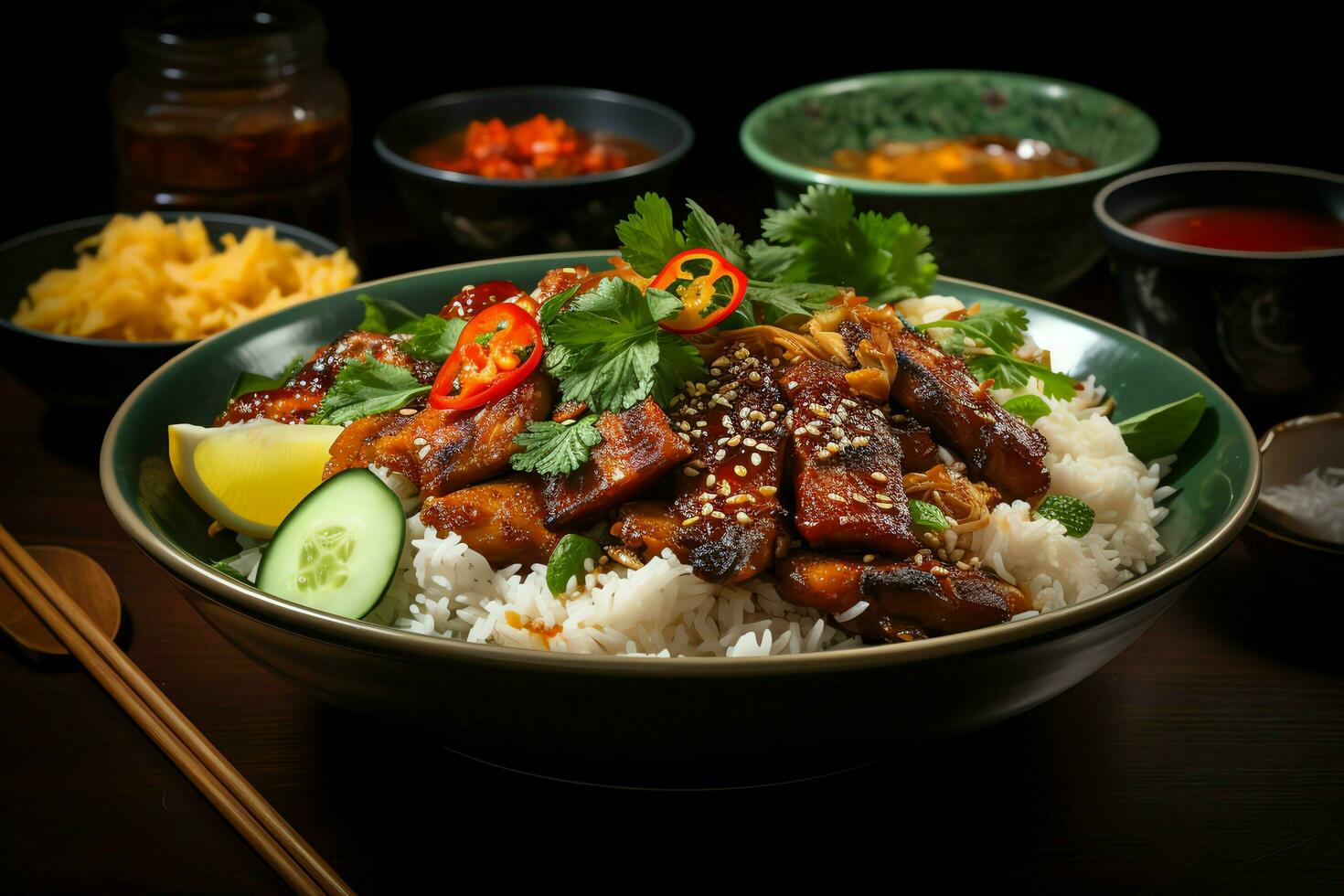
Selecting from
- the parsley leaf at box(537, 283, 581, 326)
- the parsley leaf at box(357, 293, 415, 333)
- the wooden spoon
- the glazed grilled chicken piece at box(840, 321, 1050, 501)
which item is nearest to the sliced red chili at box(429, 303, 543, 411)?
the parsley leaf at box(537, 283, 581, 326)

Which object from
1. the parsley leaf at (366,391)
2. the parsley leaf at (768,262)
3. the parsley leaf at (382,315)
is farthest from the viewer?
the parsley leaf at (382,315)

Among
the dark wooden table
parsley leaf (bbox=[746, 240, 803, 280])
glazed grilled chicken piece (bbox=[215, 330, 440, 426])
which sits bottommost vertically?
the dark wooden table

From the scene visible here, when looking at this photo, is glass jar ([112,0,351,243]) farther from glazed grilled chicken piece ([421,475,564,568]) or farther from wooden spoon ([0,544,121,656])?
glazed grilled chicken piece ([421,475,564,568])

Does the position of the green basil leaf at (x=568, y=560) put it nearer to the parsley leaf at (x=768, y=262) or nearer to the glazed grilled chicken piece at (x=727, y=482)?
the glazed grilled chicken piece at (x=727, y=482)

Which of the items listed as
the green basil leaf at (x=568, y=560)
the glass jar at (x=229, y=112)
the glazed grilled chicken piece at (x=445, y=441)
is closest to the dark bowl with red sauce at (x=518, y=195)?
the glass jar at (x=229, y=112)

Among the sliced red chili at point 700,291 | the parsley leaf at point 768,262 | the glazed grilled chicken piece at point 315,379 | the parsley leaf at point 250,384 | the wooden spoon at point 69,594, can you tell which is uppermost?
the sliced red chili at point 700,291

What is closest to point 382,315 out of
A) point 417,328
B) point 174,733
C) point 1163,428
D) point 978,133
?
point 417,328

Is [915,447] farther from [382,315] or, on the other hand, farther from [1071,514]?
[382,315]
